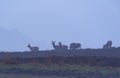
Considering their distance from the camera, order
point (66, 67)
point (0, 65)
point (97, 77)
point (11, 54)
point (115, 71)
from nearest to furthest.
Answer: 1. point (97, 77)
2. point (115, 71)
3. point (66, 67)
4. point (0, 65)
5. point (11, 54)

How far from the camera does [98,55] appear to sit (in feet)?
171

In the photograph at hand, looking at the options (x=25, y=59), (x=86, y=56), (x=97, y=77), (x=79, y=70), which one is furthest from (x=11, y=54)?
(x=97, y=77)

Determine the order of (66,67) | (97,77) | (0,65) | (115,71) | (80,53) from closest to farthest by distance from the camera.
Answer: (97,77)
(115,71)
(66,67)
(0,65)
(80,53)

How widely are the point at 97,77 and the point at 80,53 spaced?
14.7 m

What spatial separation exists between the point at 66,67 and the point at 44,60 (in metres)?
5.52

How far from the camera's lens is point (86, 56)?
1988 inches

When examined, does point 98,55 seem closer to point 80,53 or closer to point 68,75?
point 80,53

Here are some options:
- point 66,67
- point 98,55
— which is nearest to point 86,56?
point 98,55

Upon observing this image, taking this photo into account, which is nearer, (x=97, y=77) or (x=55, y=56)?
(x=97, y=77)

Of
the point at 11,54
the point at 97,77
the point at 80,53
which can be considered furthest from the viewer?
the point at 11,54

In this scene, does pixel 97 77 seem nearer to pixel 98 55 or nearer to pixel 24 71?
pixel 24 71

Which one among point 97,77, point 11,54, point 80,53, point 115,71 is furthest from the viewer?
point 11,54

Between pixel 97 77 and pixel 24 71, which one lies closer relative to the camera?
pixel 97 77

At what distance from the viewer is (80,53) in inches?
2144
